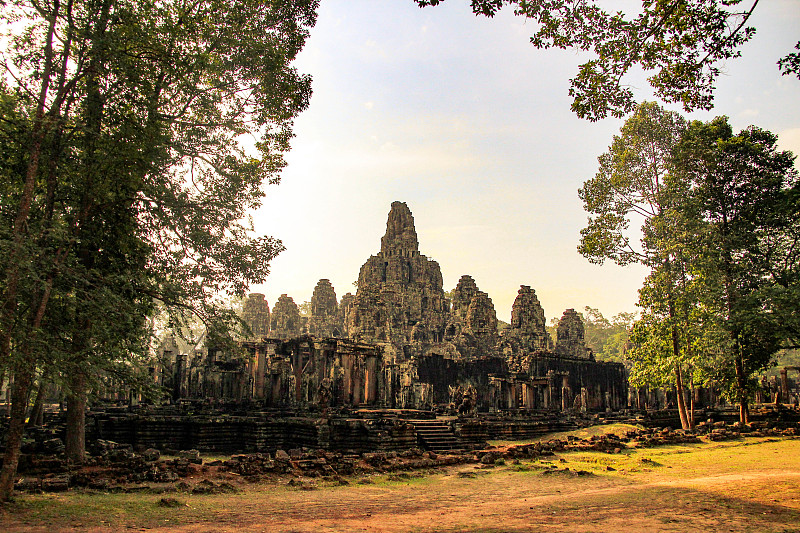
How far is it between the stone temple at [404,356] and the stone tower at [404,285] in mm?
123

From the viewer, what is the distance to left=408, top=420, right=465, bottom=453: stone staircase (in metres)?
14.7

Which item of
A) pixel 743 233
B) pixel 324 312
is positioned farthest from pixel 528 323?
pixel 743 233

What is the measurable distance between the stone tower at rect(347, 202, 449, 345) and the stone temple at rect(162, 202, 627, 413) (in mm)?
123

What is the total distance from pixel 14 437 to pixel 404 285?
148 ft

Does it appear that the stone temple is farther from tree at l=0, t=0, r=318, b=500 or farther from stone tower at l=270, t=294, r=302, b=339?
tree at l=0, t=0, r=318, b=500

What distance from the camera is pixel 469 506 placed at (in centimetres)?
760

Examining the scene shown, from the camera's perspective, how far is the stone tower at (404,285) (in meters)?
44.6

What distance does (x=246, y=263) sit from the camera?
474 inches

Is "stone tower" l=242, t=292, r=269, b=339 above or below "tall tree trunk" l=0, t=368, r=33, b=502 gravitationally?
above

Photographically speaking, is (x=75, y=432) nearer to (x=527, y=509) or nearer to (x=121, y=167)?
(x=121, y=167)

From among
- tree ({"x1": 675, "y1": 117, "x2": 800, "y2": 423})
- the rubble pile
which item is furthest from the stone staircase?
tree ({"x1": 675, "y1": 117, "x2": 800, "y2": 423})

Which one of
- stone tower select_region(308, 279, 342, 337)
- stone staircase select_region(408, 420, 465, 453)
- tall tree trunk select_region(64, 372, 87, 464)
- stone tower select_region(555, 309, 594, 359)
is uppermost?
stone tower select_region(308, 279, 342, 337)

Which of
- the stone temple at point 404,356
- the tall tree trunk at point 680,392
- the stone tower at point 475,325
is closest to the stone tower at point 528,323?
the stone temple at point 404,356

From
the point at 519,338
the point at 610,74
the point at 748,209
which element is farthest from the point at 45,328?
the point at 519,338
